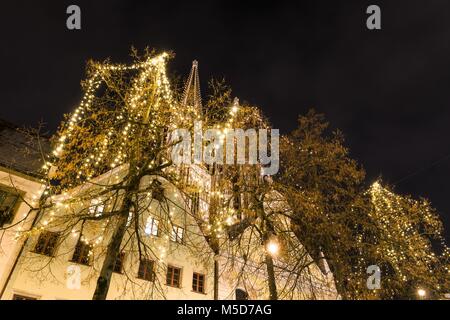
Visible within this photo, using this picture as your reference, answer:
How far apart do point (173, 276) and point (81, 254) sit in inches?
205

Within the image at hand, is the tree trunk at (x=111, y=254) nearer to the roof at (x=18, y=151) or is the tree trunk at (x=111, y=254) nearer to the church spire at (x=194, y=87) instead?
the roof at (x=18, y=151)

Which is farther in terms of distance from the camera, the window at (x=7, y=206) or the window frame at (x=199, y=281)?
the window frame at (x=199, y=281)

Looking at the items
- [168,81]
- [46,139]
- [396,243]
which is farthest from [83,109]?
[396,243]

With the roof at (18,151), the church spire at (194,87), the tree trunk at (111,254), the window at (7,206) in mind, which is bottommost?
the tree trunk at (111,254)

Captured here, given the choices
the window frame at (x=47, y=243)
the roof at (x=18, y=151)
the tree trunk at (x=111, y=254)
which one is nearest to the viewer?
the tree trunk at (x=111, y=254)

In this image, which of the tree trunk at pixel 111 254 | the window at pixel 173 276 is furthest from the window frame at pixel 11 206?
the window at pixel 173 276

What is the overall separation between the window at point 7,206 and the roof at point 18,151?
128 centimetres

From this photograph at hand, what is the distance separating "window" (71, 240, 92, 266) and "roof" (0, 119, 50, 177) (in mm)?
4121

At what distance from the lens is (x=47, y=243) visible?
49.1ft

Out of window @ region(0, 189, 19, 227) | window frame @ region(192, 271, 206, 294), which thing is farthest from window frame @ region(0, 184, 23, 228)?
window frame @ region(192, 271, 206, 294)

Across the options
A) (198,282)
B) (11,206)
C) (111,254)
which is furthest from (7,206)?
(198,282)

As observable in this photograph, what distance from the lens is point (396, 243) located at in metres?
14.2

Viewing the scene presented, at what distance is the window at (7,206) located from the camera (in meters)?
14.4
